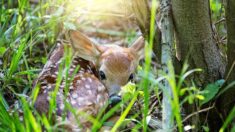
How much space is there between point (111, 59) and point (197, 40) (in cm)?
111

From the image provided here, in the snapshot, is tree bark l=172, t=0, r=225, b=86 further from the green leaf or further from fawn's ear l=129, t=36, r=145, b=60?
fawn's ear l=129, t=36, r=145, b=60

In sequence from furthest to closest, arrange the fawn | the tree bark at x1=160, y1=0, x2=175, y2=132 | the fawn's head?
the fawn's head < the fawn < the tree bark at x1=160, y1=0, x2=175, y2=132

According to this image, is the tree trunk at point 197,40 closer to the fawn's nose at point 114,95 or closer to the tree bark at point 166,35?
the tree bark at point 166,35

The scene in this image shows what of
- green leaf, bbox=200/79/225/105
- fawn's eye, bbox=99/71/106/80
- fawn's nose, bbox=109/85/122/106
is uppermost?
green leaf, bbox=200/79/225/105

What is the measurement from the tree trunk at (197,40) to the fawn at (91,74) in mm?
649

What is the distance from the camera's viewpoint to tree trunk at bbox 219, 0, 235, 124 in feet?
11.0

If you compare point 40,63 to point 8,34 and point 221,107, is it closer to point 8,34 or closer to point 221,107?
point 8,34

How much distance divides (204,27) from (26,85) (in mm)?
1481

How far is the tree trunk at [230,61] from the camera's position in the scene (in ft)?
11.0

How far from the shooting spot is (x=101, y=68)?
453cm

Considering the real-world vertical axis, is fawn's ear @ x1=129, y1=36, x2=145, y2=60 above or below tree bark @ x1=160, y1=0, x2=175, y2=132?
below

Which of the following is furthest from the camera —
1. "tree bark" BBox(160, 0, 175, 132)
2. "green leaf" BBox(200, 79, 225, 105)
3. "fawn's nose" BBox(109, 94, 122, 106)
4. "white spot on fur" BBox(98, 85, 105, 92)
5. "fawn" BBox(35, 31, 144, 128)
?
→ "white spot on fur" BBox(98, 85, 105, 92)

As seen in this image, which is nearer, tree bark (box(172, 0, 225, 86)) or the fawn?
tree bark (box(172, 0, 225, 86))

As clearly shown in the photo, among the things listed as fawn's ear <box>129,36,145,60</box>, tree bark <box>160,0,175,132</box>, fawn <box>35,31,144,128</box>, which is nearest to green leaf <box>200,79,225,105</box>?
tree bark <box>160,0,175,132</box>
